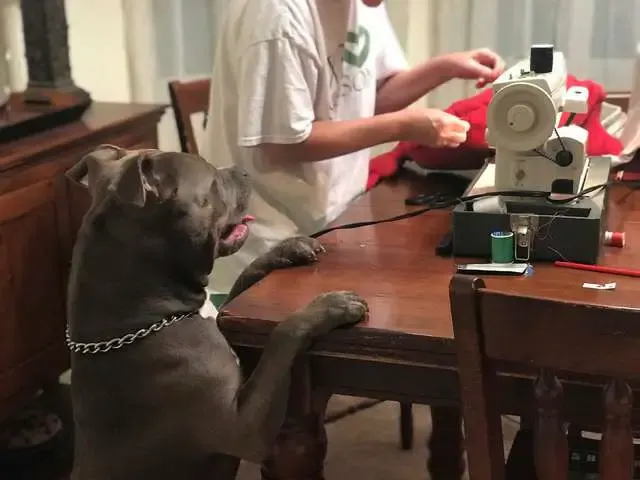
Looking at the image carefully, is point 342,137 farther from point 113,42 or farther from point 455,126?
point 113,42

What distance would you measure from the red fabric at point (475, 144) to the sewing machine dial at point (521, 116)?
18.0 inches

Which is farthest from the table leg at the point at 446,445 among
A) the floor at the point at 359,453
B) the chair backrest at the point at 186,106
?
the chair backrest at the point at 186,106

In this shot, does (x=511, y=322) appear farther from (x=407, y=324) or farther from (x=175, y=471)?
(x=175, y=471)

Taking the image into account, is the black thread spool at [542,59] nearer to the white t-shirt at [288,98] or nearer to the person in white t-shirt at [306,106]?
the person in white t-shirt at [306,106]

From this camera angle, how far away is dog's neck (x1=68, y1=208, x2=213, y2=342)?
1.38 meters

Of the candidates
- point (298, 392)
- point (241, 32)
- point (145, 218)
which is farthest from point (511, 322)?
point (241, 32)

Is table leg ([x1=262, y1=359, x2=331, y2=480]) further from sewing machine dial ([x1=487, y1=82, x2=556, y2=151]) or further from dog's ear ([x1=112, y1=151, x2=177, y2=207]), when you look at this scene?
sewing machine dial ([x1=487, y1=82, x2=556, y2=151])

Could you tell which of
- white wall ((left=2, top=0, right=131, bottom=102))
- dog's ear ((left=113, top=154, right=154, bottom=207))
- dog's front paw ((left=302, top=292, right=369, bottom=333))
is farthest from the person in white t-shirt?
white wall ((left=2, top=0, right=131, bottom=102))

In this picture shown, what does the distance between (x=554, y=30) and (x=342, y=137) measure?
1.12 metres

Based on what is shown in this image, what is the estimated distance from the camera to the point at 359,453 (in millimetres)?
2412

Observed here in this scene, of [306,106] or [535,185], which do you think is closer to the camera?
[535,185]

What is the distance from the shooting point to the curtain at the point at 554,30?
8.33 ft

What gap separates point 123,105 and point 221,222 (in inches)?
38.3

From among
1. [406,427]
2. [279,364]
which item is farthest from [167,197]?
[406,427]
